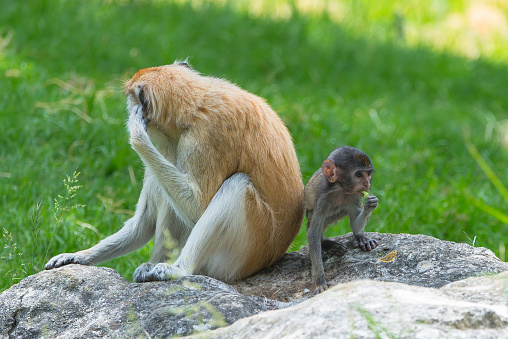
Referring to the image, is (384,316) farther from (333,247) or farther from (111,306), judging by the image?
(333,247)

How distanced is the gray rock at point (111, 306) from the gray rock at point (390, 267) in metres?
0.80

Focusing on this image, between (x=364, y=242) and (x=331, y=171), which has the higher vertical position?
(x=331, y=171)

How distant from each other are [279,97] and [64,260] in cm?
477

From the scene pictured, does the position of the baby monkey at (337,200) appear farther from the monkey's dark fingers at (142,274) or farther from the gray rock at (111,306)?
the monkey's dark fingers at (142,274)

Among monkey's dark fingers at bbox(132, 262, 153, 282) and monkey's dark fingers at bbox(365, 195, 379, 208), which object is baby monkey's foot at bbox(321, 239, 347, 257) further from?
monkey's dark fingers at bbox(132, 262, 153, 282)

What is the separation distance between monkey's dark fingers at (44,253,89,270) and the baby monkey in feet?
5.54

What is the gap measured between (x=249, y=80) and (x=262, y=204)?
4889 mm

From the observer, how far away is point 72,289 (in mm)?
3732

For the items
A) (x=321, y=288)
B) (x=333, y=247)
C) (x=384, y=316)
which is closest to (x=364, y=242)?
(x=333, y=247)

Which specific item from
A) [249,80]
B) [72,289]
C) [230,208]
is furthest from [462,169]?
[72,289]

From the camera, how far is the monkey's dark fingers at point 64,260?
4473mm

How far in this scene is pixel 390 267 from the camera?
4.13 metres

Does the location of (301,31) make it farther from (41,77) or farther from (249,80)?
(41,77)

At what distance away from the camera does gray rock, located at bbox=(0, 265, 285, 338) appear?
10.7ft
